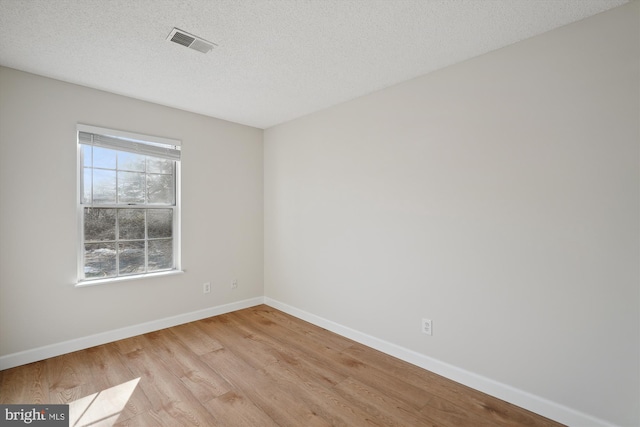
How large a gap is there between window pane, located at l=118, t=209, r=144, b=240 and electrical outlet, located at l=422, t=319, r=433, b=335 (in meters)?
3.07

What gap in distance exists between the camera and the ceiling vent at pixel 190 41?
2.03 meters

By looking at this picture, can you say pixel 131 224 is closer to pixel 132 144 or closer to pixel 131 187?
pixel 131 187

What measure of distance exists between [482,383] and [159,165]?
3.80 metres

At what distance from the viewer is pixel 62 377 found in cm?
240

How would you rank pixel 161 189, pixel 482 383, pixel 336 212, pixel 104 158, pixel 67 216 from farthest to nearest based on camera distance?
pixel 161 189
pixel 336 212
pixel 104 158
pixel 67 216
pixel 482 383

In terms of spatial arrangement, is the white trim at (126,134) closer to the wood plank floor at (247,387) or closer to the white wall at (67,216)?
the white wall at (67,216)

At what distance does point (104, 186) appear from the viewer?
3.06 meters

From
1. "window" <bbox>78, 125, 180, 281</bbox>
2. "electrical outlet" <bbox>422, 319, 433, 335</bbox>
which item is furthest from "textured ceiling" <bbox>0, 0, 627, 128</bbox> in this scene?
"electrical outlet" <bbox>422, 319, 433, 335</bbox>

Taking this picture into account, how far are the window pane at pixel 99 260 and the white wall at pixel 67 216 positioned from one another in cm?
13

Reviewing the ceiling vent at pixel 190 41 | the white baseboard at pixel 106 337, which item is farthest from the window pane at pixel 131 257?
the ceiling vent at pixel 190 41

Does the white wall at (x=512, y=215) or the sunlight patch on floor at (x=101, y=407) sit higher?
the white wall at (x=512, y=215)

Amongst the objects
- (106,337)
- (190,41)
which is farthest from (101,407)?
(190,41)

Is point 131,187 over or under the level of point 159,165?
under

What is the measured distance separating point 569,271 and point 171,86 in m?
3.57
